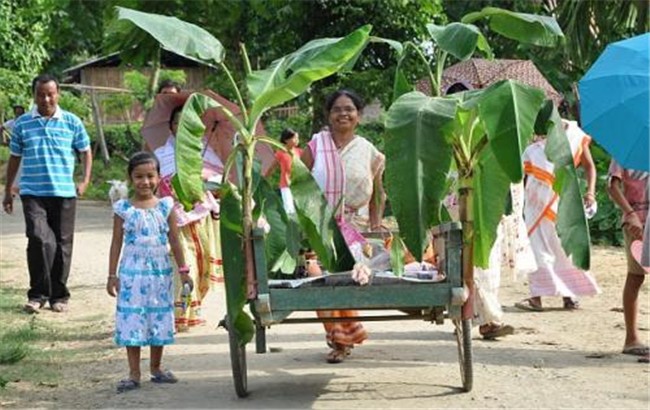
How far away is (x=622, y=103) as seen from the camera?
727cm

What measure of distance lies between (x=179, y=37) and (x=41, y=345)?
3441 mm

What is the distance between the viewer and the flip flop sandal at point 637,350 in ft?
27.3

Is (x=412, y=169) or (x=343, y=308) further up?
(x=412, y=169)

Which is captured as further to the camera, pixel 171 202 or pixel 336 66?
pixel 171 202

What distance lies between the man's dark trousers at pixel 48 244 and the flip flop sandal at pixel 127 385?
11.5 feet

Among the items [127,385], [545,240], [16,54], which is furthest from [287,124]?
[127,385]

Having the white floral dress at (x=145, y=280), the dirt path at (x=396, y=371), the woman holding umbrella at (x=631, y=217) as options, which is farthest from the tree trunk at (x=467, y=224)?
the white floral dress at (x=145, y=280)

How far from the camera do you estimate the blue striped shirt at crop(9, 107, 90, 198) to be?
420 inches

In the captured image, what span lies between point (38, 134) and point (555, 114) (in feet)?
18.1

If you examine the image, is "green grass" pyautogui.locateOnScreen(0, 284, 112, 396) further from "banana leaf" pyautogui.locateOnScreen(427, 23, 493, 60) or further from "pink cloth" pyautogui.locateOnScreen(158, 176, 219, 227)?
"banana leaf" pyautogui.locateOnScreen(427, 23, 493, 60)

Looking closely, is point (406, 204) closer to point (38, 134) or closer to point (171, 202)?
point (171, 202)

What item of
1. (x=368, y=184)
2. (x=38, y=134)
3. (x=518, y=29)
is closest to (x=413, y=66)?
(x=38, y=134)

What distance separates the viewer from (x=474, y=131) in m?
6.63

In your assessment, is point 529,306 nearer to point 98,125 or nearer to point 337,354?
point 337,354
